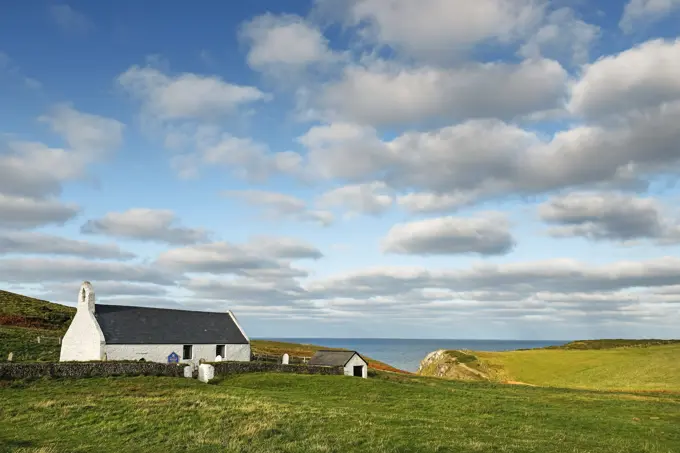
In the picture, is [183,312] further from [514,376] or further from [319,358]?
[514,376]

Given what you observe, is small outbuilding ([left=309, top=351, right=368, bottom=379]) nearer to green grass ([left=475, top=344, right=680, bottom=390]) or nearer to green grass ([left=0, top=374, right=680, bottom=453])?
green grass ([left=0, top=374, right=680, bottom=453])

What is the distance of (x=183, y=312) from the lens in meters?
65.9

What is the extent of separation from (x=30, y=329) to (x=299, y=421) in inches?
2488

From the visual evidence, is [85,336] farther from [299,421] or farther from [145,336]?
[299,421]

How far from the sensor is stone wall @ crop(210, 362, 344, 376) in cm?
5056

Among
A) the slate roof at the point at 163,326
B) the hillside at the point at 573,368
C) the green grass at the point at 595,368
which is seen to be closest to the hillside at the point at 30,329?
the slate roof at the point at 163,326

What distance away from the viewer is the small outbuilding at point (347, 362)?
209 feet

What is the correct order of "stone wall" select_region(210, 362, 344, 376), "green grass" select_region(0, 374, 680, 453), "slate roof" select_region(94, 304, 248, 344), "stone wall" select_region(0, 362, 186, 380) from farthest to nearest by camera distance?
"slate roof" select_region(94, 304, 248, 344)
"stone wall" select_region(210, 362, 344, 376)
"stone wall" select_region(0, 362, 186, 380)
"green grass" select_region(0, 374, 680, 453)

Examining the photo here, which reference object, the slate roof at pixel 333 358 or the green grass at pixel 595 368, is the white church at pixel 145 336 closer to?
the slate roof at pixel 333 358

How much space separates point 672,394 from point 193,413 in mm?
56412

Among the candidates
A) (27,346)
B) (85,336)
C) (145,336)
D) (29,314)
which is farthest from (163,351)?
(29,314)

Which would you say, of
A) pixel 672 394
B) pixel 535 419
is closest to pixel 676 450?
pixel 535 419

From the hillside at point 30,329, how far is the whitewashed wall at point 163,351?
375 inches

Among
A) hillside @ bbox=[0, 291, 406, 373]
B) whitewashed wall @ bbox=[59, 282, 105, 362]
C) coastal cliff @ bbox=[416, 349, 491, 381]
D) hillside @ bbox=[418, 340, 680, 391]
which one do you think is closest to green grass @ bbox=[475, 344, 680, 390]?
hillside @ bbox=[418, 340, 680, 391]
